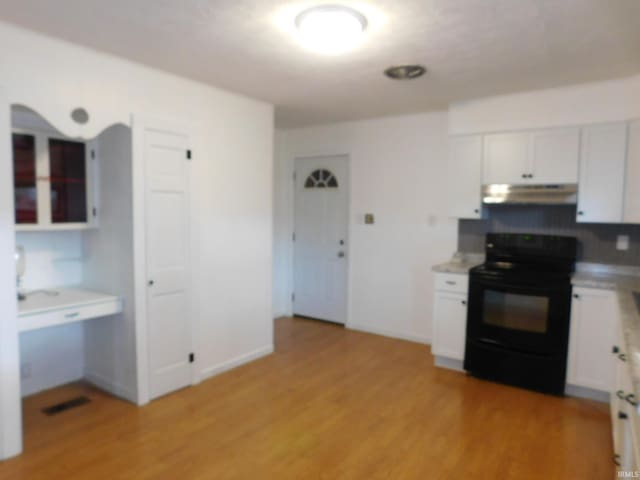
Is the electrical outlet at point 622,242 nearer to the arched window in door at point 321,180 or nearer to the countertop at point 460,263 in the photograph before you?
the countertop at point 460,263

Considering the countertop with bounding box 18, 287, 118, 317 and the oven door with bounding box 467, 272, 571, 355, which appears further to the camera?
the oven door with bounding box 467, 272, 571, 355

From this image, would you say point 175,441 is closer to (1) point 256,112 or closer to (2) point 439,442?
(2) point 439,442

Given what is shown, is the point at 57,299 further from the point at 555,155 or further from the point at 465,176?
the point at 555,155

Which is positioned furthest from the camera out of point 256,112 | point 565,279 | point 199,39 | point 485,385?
point 256,112

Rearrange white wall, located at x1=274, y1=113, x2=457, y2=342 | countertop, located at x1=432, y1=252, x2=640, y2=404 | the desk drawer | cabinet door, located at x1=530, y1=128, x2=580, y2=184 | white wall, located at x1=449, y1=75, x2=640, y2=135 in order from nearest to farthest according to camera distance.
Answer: countertop, located at x1=432, y1=252, x2=640, y2=404, the desk drawer, white wall, located at x1=449, y1=75, x2=640, y2=135, cabinet door, located at x1=530, y1=128, x2=580, y2=184, white wall, located at x1=274, y1=113, x2=457, y2=342

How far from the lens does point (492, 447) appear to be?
8.77 feet

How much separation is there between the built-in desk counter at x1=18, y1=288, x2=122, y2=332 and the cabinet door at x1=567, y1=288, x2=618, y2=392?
3.42 metres

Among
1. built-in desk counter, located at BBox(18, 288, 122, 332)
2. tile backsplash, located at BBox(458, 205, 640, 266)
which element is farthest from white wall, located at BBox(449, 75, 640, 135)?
built-in desk counter, located at BBox(18, 288, 122, 332)

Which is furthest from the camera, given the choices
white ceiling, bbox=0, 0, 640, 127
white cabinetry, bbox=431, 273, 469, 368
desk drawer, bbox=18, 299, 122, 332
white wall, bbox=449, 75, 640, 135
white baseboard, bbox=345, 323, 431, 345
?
white baseboard, bbox=345, 323, 431, 345

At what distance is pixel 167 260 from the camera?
330 centimetres

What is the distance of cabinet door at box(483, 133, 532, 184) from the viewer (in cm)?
366

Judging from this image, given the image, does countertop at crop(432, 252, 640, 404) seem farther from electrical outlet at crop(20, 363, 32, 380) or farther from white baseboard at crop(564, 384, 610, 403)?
electrical outlet at crop(20, 363, 32, 380)

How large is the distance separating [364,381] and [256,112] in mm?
2575

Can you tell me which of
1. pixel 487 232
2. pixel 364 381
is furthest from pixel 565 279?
pixel 364 381
